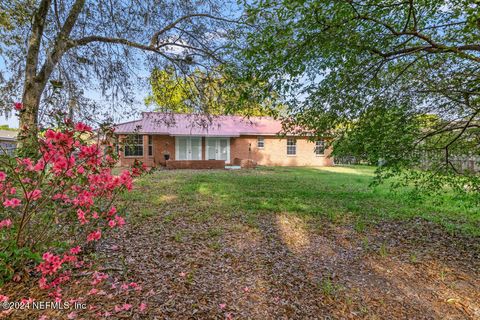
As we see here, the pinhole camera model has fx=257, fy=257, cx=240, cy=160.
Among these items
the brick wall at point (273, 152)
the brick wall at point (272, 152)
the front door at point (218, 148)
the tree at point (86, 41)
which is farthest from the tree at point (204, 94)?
the brick wall at point (273, 152)

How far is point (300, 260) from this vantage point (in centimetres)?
367

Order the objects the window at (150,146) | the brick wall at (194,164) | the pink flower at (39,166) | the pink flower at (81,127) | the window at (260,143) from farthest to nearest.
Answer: the window at (260,143), the window at (150,146), the brick wall at (194,164), the pink flower at (39,166), the pink flower at (81,127)

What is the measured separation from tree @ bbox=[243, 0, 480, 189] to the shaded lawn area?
1299mm

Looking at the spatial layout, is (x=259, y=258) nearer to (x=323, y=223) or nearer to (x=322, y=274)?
(x=322, y=274)

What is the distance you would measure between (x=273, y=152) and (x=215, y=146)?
4.62 meters

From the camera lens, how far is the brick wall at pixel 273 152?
64.4ft

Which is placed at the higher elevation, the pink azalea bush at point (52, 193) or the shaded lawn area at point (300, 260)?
the pink azalea bush at point (52, 193)

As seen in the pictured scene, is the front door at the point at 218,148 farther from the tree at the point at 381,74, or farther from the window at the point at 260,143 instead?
the tree at the point at 381,74

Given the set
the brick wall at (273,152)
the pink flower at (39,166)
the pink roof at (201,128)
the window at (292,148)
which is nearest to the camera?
the pink flower at (39,166)

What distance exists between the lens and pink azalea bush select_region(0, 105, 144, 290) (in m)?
2.38

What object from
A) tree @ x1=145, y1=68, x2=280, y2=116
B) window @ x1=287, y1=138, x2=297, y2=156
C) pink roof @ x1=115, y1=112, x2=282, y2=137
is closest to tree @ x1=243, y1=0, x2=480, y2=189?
tree @ x1=145, y1=68, x2=280, y2=116

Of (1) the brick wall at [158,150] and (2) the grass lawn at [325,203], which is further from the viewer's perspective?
(1) the brick wall at [158,150]

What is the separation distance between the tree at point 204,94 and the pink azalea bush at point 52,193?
3154 millimetres

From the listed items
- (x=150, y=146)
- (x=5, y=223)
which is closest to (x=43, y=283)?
(x=5, y=223)
